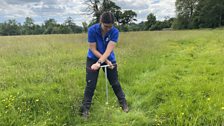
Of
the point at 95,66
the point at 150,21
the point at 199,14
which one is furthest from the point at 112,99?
the point at 150,21

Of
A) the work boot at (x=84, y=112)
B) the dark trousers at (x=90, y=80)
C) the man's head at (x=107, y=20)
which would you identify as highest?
the man's head at (x=107, y=20)

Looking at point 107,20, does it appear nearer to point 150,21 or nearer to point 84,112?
point 84,112

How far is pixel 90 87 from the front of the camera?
4.28 metres

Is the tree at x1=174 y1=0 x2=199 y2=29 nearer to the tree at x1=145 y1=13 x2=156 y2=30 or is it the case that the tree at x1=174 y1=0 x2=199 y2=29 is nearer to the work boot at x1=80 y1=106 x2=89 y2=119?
the tree at x1=145 y1=13 x2=156 y2=30

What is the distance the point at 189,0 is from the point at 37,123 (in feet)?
209

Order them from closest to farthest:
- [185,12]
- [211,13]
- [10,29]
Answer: [211,13]
[185,12]
[10,29]

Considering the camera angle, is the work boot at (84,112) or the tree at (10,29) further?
the tree at (10,29)

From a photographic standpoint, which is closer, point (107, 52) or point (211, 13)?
point (107, 52)

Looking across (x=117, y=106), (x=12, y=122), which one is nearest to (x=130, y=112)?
(x=117, y=106)

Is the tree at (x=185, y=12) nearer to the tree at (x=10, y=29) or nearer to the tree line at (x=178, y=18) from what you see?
the tree line at (x=178, y=18)

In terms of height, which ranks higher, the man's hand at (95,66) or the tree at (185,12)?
the tree at (185,12)

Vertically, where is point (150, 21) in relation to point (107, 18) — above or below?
above

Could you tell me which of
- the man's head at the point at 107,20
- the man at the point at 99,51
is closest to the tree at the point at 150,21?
the man at the point at 99,51

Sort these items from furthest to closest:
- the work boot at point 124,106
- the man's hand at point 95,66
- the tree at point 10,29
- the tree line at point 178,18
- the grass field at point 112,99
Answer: the tree at point 10,29 < the tree line at point 178,18 < the work boot at point 124,106 < the man's hand at point 95,66 < the grass field at point 112,99
